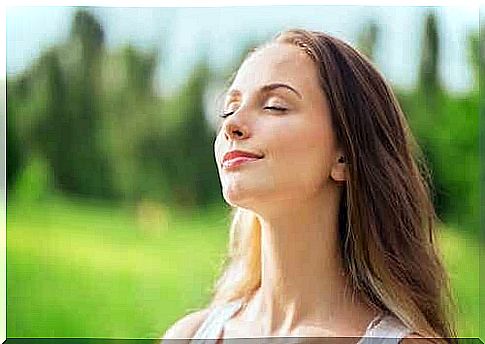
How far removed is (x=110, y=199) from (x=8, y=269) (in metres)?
0.25

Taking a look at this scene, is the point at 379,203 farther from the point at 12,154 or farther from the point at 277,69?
the point at 12,154

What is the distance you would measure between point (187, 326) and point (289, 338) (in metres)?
0.21

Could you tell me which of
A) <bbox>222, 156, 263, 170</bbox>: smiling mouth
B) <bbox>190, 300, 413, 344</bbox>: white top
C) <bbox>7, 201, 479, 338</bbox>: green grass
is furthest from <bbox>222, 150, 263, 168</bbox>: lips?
<bbox>190, 300, 413, 344</bbox>: white top

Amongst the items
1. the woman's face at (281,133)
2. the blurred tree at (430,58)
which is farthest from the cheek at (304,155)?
the blurred tree at (430,58)

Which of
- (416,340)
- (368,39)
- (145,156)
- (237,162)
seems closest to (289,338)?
(416,340)

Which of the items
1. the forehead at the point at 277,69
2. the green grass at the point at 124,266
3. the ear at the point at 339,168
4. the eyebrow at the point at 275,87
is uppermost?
the forehead at the point at 277,69

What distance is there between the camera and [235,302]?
1711 millimetres

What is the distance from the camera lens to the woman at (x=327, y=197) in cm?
160

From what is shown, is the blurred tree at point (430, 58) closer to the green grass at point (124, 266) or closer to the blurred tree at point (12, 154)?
the green grass at point (124, 266)

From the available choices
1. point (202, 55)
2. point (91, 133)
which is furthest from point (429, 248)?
point (91, 133)

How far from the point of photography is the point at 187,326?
171 cm

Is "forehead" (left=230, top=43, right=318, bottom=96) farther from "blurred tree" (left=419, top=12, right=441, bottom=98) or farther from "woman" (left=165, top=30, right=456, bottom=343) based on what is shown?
"blurred tree" (left=419, top=12, right=441, bottom=98)

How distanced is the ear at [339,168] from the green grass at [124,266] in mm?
239

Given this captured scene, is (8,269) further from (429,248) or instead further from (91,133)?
(429,248)
